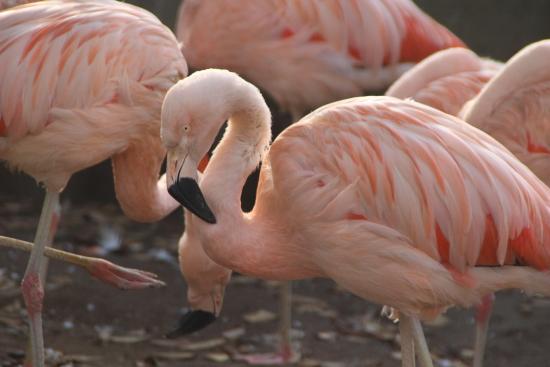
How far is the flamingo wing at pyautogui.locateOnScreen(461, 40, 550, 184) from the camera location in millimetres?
3975

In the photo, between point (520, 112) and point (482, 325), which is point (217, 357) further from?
point (520, 112)

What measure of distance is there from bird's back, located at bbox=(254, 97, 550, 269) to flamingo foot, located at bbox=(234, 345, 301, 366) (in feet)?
5.90

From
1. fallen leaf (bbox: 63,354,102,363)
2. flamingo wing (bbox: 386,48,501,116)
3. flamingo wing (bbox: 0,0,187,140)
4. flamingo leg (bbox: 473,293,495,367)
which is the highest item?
flamingo wing (bbox: 0,0,187,140)

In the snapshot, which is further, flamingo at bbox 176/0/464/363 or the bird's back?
flamingo at bbox 176/0/464/363

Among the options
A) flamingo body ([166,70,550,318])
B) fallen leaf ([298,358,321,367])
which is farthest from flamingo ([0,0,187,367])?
fallen leaf ([298,358,321,367])

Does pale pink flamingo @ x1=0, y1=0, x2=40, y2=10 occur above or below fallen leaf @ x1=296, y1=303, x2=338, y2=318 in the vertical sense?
above

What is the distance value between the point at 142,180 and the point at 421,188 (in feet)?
4.66

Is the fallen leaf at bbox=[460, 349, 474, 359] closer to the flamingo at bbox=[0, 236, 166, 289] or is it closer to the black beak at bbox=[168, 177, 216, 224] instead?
the flamingo at bbox=[0, 236, 166, 289]

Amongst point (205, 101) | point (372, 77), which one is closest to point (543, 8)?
point (372, 77)

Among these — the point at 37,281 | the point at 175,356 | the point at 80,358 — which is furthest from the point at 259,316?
the point at 37,281

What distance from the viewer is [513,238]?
10.1 feet

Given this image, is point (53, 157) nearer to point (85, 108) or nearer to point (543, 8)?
point (85, 108)

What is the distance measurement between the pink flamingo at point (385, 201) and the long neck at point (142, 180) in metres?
0.87

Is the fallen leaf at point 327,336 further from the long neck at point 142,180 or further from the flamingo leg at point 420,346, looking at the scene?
the flamingo leg at point 420,346
